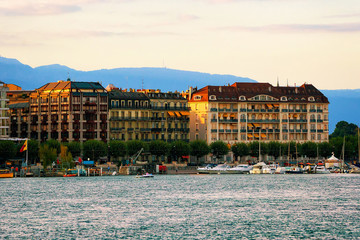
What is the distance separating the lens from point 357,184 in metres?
134

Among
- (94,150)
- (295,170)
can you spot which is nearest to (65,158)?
(94,150)

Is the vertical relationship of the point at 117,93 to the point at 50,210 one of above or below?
above

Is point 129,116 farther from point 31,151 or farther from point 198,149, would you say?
point 31,151

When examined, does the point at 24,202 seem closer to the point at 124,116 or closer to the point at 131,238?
the point at 131,238

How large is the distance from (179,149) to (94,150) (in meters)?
21.4

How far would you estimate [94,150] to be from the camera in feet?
571

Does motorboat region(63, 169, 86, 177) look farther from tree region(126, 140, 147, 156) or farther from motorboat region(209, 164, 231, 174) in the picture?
motorboat region(209, 164, 231, 174)

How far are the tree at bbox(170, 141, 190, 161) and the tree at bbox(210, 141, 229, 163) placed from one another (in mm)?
8910

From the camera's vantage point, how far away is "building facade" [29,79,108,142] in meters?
187

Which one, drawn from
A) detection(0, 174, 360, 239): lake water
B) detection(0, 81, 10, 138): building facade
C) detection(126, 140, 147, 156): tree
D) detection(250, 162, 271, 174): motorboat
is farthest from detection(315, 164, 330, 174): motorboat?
detection(0, 81, 10, 138): building facade

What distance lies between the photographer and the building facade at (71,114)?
612 feet

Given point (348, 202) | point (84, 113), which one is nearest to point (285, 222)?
point (348, 202)

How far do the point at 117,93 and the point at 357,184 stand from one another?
7693cm

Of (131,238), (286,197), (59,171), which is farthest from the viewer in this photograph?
(59,171)
